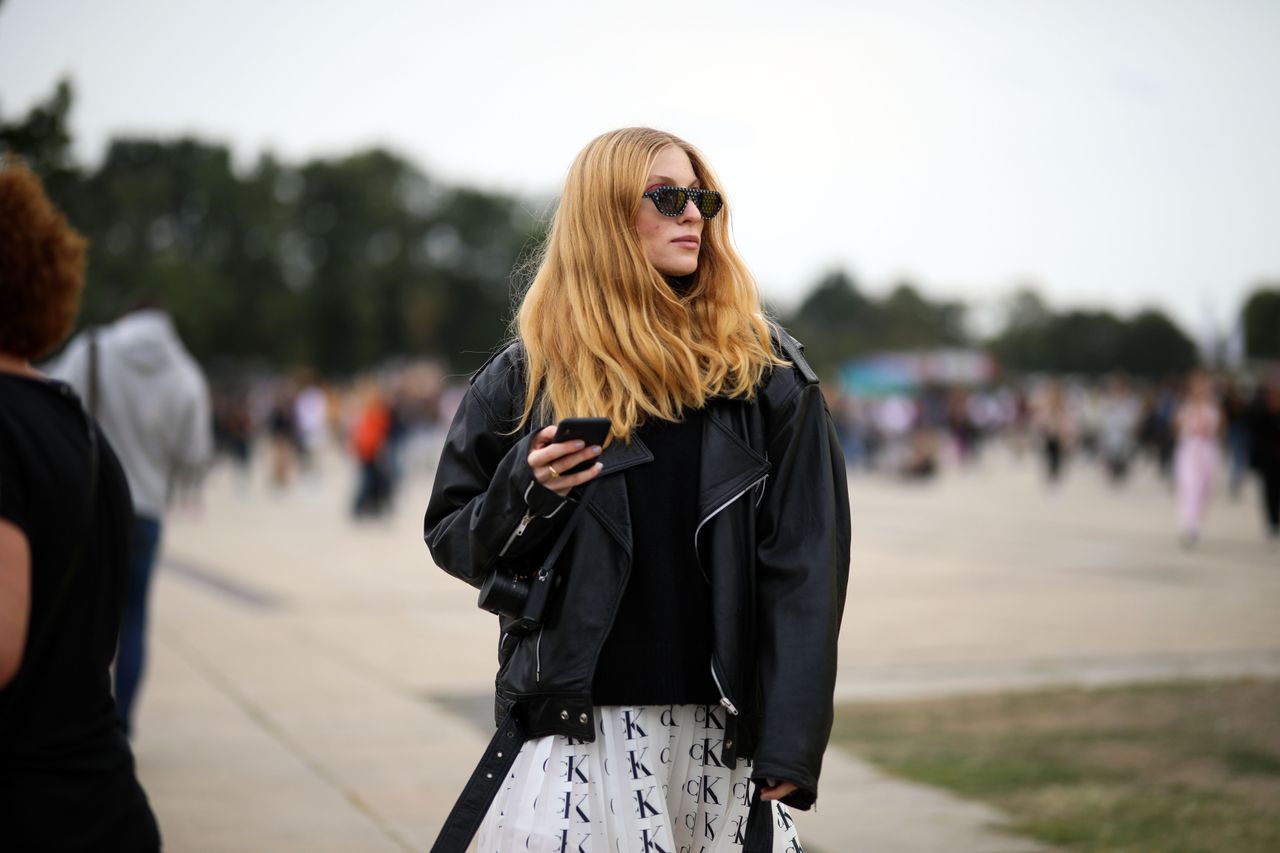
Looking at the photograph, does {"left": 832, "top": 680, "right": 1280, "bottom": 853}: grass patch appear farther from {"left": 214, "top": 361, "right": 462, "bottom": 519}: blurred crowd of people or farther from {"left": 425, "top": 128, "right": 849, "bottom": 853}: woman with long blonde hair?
{"left": 214, "top": 361, "right": 462, "bottom": 519}: blurred crowd of people

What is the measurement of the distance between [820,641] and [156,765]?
13.6 feet

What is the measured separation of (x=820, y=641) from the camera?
243 centimetres

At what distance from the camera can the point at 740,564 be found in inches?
98.3

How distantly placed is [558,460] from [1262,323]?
119286 millimetres

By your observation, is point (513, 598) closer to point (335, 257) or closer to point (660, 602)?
point (660, 602)

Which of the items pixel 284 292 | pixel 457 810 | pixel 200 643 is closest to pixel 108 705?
pixel 457 810

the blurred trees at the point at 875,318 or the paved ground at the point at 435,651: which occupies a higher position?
the blurred trees at the point at 875,318

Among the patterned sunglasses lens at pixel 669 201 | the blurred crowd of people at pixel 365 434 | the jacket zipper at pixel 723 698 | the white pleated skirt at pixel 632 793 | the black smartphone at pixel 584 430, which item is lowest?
the blurred crowd of people at pixel 365 434

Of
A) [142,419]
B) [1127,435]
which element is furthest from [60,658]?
[1127,435]

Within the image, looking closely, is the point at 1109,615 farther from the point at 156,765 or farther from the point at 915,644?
the point at 156,765

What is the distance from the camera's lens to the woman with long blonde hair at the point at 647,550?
2.46 metres

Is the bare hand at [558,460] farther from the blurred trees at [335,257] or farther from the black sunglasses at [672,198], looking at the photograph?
the blurred trees at [335,257]

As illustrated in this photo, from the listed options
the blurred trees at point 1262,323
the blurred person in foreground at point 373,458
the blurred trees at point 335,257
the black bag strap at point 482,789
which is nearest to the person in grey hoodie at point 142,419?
the black bag strap at point 482,789

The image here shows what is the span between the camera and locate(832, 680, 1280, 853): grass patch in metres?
4.88
